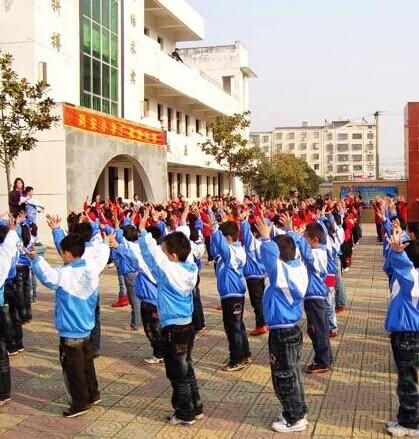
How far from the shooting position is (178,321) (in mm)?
5285

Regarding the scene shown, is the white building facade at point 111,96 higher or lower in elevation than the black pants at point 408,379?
higher

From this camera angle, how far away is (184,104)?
35.1 metres

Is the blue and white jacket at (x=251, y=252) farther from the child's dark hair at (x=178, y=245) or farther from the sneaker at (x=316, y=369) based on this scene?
the child's dark hair at (x=178, y=245)

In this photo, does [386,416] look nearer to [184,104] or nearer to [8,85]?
[8,85]

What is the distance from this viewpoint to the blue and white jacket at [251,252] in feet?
26.8

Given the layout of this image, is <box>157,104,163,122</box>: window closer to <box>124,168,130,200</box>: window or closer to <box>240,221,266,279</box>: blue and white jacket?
<box>124,168,130,200</box>: window

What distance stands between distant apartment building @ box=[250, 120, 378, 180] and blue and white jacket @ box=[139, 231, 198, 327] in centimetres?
11053

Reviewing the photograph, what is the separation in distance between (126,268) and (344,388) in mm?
4169

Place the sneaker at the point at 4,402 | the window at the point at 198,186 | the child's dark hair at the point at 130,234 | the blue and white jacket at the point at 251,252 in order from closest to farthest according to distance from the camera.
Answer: the sneaker at the point at 4,402 → the child's dark hair at the point at 130,234 → the blue and white jacket at the point at 251,252 → the window at the point at 198,186

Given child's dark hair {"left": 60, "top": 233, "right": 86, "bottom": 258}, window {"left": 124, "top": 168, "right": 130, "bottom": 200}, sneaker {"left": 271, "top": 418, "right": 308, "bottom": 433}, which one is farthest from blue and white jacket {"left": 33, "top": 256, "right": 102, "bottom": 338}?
window {"left": 124, "top": 168, "right": 130, "bottom": 200}

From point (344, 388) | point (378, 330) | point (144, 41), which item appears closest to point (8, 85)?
point (378, 330)

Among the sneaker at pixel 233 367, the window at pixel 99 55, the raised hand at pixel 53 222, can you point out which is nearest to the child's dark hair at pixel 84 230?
the raised hand at pixel 53 222

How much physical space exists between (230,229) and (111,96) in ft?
60.5

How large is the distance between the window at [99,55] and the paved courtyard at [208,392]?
15349 millimetres
